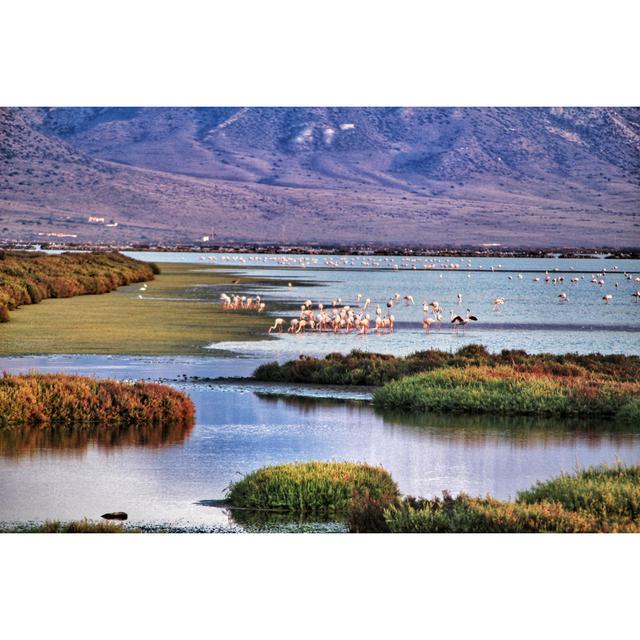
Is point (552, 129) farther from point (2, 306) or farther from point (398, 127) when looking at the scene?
point (2, 306)

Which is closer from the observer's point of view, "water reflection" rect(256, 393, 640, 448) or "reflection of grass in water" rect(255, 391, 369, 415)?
"water reflection" rect(256, 393, 640, 448)

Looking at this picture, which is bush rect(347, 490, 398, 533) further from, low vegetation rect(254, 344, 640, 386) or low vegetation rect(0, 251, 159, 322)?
low vegetation rect(0, 251, 159, 322)

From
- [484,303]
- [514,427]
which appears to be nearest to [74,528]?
[514,427]

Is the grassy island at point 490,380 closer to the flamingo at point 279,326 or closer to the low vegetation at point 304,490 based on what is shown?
the low vegetation at point 304,490

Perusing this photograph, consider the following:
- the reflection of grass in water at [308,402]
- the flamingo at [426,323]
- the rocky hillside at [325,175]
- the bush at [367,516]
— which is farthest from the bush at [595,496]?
the flamingo at [426,323]

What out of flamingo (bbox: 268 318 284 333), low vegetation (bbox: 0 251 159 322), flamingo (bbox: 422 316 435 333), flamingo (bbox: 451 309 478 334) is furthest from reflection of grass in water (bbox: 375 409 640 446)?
flamingo (bbox: 422 316 435 333)

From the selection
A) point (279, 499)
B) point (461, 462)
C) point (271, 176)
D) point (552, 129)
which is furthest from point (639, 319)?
point (279, 499)
